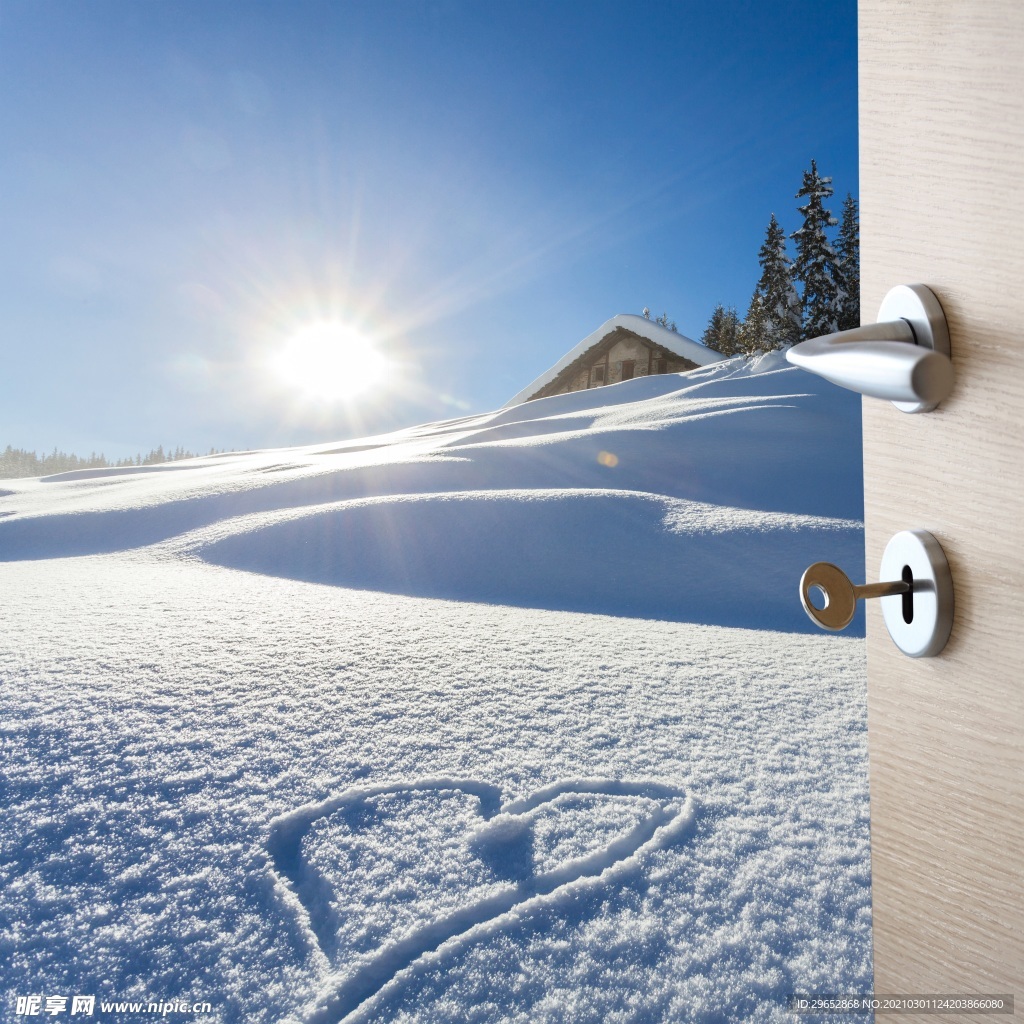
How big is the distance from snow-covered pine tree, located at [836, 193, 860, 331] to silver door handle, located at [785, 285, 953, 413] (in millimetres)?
15797

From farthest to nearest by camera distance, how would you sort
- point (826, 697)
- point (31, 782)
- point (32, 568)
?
point (32, 568)
point (826, 697)
point (31, 782)

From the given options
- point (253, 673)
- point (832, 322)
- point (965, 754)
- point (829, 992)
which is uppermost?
point (832, 322)

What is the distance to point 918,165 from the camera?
17.3 inches

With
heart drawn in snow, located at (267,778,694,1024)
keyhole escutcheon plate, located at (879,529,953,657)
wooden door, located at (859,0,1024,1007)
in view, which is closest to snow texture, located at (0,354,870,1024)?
heart drawn in snow, located at (267,778,694,1024)

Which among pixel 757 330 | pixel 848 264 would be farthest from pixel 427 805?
pixel 848 264

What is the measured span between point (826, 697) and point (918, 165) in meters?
1.56

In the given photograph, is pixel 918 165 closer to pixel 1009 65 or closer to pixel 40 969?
pixel 1009 65

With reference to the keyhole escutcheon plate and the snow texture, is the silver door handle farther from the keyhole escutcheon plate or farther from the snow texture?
the snow texture

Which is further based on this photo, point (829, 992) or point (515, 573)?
point (515, 573)

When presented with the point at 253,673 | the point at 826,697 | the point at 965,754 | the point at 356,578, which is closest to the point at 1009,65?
the point at 965,754

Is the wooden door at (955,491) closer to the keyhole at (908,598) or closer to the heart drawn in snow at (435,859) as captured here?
the keyhole at (908,598)

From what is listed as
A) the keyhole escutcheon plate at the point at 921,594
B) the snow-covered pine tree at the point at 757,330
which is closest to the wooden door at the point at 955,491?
the keyhole escutcheon plate at the point at 921,594

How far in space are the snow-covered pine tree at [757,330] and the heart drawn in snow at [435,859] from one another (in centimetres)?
1597

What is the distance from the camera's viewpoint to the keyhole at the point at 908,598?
0.42m
